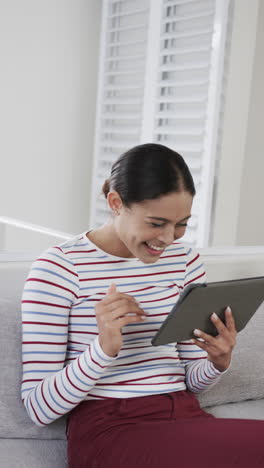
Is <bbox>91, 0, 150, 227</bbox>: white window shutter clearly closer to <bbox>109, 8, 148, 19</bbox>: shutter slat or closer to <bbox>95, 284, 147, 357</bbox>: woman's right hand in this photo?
<bbox>109, 8, 148, 19</bbox>: shutter slat

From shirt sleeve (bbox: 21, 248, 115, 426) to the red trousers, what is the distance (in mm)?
63

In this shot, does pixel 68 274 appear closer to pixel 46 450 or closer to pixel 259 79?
pixel 46 450

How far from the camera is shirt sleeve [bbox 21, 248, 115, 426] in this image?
1202 mm

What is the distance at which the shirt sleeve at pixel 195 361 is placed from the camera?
53.9 inches

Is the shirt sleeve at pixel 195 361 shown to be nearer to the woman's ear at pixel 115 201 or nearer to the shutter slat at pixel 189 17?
the woman's ear at pixel 115 201

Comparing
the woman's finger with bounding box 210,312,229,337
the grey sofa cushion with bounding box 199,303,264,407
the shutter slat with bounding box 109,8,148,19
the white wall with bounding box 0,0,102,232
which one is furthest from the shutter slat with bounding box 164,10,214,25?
the woman's finger with bounding box 210,312,229,337

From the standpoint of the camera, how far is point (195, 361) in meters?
1.43

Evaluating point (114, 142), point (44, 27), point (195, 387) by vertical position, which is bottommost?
point (195, 387)

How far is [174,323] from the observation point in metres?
1.17

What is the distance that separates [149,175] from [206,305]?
0.27 meters

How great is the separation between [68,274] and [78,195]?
2.39 metres

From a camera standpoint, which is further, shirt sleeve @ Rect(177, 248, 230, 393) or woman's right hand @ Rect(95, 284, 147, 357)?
shirt sleeve @ Rect(177, 248, 230, 393)

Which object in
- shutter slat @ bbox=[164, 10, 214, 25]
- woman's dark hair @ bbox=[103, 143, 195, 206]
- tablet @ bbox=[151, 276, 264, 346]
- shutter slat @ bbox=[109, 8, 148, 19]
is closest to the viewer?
tablet @ bbox=[151, 276, 264, 346]

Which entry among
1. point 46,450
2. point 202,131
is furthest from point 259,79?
point 46,450
